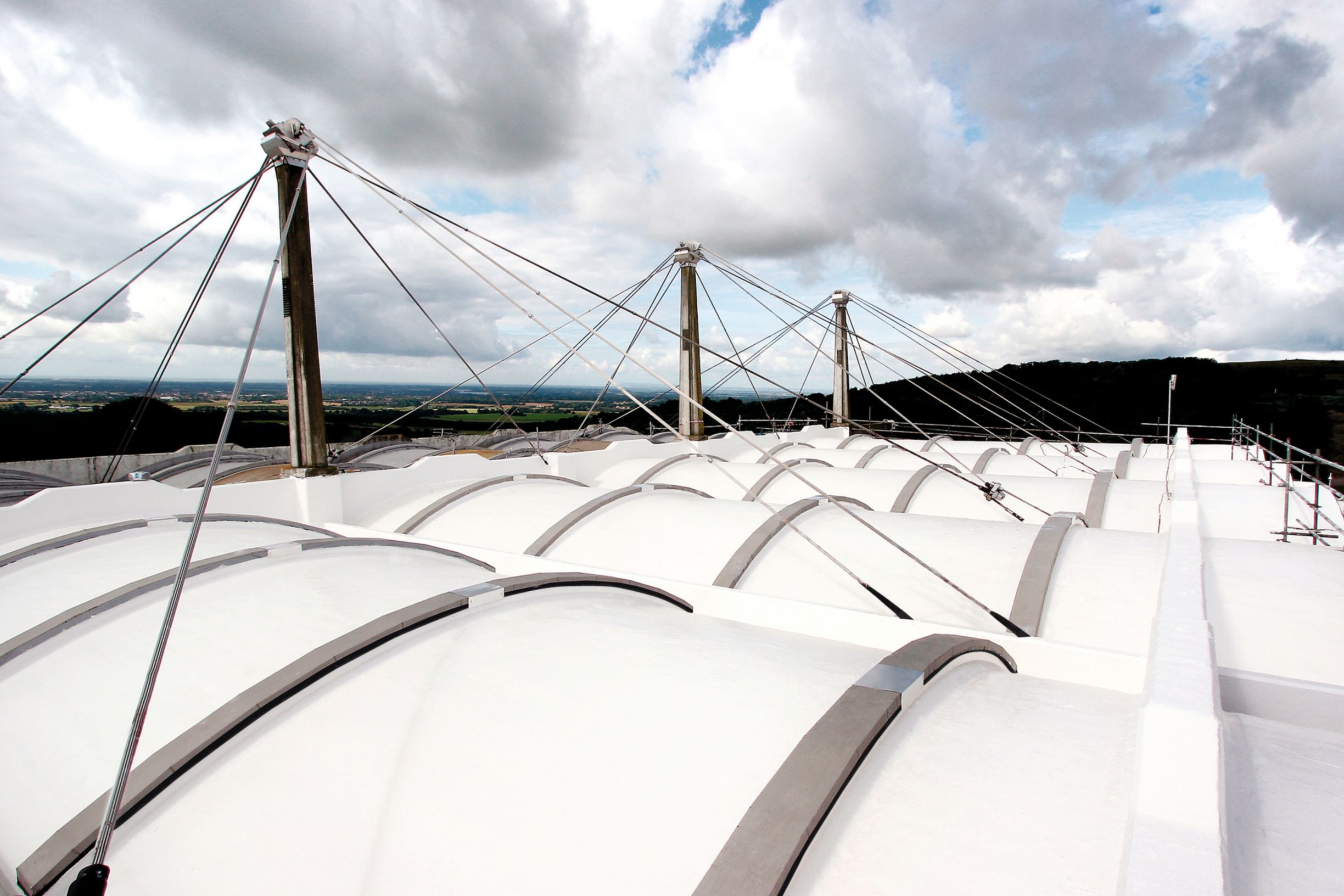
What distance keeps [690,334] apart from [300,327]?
12.0 meters

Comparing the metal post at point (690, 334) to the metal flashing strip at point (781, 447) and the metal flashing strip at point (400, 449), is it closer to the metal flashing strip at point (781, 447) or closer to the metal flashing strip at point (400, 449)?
the metal flashing strip at point (781, 447)

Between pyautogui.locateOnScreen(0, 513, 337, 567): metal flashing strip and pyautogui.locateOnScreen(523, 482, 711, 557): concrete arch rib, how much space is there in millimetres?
2841

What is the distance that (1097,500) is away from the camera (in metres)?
12.2

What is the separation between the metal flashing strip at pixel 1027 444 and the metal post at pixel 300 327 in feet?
70.0

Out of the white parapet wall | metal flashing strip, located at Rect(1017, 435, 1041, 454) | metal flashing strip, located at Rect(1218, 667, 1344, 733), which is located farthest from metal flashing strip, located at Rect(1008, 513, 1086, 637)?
metal flashing strip, located at Rect(1017, 435, 1041, 454)

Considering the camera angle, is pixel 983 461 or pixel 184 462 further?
pixel 184 462

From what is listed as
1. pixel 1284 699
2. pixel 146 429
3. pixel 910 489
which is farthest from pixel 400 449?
pixel 1284 699

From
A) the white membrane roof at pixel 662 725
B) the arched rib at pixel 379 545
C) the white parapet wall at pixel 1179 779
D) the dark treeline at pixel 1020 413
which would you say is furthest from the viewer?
the dark treeline at pixel 1020 413

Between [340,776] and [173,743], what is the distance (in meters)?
1.06

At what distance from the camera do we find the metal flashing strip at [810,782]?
2744 mm

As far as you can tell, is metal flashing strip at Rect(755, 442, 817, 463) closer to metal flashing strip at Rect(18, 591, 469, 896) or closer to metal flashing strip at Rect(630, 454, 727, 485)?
Result: metal flashing strip at Rect(630, 454, 727, 485)

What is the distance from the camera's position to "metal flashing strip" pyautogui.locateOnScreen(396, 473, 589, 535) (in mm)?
11844

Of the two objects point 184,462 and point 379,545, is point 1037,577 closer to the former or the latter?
point 379,545

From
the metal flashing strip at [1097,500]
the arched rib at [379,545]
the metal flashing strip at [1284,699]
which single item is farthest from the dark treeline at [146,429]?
the metal flashing strip at [1284,699]
